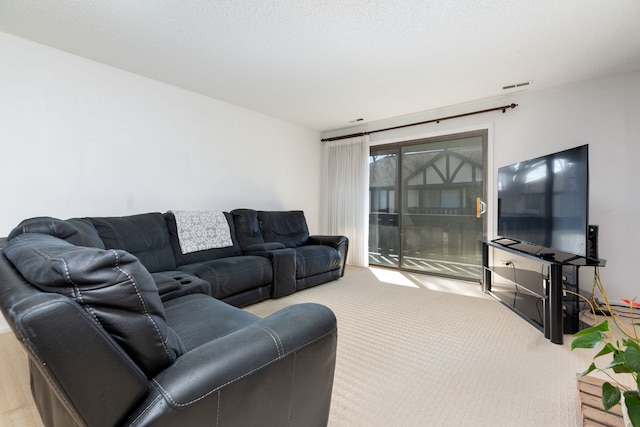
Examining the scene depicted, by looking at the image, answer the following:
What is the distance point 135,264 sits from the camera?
30.3 inches

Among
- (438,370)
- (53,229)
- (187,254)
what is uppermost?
(53,229)

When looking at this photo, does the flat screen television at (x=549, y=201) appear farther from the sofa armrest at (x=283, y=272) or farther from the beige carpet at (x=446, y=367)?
the sofa armrest at (x=283, y=272)

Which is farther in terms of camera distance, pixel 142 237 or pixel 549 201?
pixel 142 237

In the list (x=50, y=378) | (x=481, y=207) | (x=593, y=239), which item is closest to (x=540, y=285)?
(x=593, y=239)

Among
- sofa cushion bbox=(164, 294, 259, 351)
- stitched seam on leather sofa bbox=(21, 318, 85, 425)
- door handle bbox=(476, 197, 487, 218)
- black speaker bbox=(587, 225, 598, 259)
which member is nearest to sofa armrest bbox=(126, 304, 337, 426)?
stitched seam on leather sofa bbox=(21, 318, 85, 425)

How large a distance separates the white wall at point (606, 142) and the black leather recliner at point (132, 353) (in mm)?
3515

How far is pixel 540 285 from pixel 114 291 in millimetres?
3094

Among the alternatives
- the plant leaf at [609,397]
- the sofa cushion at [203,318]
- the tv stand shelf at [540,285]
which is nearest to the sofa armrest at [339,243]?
the tv stand shelf at [540,285]

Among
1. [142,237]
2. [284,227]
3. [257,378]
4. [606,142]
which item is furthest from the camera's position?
[284,227]

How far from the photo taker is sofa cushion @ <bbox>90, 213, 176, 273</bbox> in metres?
2.50

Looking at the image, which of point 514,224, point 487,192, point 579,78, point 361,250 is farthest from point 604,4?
point 361,250

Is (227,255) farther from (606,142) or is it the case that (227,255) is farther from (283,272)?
(606,142)

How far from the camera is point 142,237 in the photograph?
268 centimetres

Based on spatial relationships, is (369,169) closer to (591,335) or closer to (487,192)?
(487,192)
